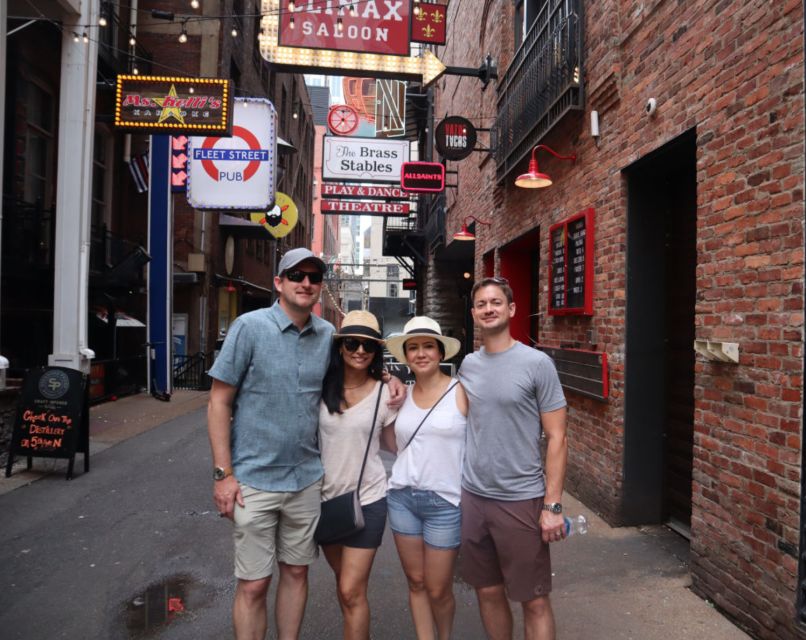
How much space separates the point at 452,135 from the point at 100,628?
305 inches

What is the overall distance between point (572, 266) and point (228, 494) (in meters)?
4.24

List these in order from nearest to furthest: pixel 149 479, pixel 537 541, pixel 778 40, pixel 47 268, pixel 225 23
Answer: pixel 537 541 < pixel 778 40 < pixel 149 479 < pixel 47 268 < pixel 225 23

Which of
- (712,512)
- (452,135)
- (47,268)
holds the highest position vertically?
(452,135)

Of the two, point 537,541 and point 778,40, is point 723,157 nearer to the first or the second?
point 778,40

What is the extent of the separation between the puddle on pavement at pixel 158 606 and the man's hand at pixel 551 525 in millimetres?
2235

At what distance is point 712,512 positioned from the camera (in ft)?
11.3

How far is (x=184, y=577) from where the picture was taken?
12.8ft

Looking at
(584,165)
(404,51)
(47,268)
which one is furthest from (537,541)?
(47,268)

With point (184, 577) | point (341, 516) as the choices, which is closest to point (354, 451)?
point (341, 516)

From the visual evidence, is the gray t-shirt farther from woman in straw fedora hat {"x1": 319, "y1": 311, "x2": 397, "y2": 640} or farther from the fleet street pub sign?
the fleet street pub sign

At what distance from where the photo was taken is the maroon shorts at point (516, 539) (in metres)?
2.52

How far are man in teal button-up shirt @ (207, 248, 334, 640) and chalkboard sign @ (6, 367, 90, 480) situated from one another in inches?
180

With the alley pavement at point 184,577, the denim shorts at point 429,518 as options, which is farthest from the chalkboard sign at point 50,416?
the denim shorts at point 429,518

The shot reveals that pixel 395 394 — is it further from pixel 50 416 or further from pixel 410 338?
pixel 50 416
